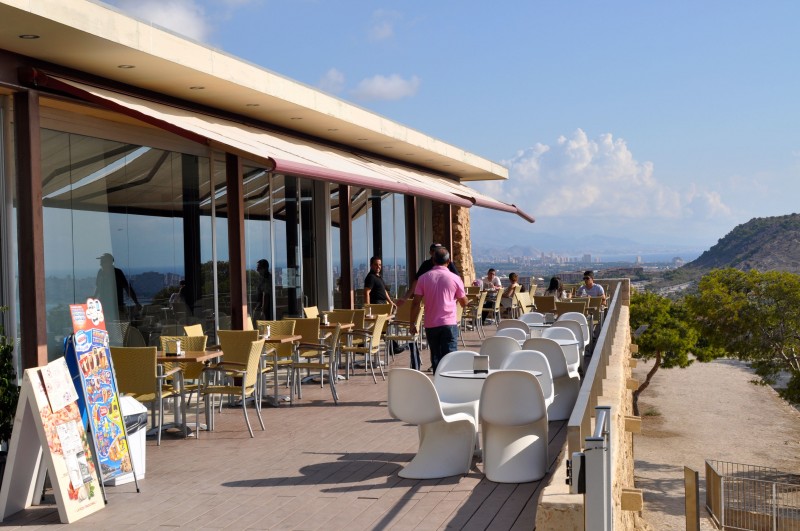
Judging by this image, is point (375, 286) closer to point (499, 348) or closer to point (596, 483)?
point (499, 348)

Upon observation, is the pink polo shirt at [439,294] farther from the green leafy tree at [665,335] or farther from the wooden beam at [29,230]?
the green leafy tree at [665,335]

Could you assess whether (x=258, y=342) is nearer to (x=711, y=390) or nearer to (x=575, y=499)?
(x=575, y=499)

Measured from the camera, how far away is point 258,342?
799 cm

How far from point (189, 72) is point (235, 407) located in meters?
3.41

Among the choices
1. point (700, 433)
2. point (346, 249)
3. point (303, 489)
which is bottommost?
point (700, 433)

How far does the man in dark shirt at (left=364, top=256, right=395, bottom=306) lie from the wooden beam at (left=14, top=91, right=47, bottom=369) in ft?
21.9

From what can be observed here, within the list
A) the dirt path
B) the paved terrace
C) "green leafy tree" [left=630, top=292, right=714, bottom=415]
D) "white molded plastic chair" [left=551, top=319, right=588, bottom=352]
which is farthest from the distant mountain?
the paved terrace

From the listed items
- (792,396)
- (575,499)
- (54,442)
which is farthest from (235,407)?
(792,396)

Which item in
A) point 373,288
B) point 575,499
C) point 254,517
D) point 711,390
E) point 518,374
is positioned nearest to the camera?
point 575,499

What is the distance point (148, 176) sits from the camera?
984cm

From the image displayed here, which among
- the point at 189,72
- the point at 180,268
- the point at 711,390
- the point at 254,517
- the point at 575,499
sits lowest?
the point at 711,390

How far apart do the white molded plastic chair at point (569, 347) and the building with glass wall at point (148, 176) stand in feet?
8.99

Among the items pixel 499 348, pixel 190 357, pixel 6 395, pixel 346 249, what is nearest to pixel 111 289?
pixel 190 357

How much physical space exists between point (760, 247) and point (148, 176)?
107513 millimetres
